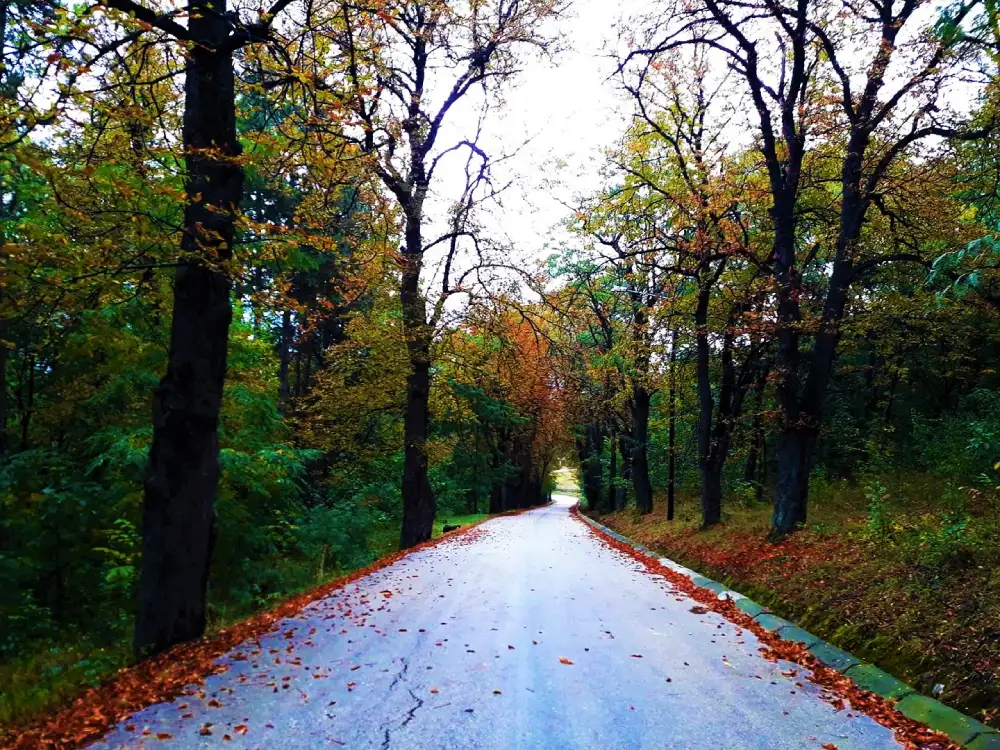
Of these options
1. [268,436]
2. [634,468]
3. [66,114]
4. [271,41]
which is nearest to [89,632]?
[268,436]

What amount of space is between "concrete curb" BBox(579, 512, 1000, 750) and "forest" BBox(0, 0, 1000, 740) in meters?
0.21

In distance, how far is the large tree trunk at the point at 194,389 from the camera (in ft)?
18.7

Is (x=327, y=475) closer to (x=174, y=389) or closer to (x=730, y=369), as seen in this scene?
(x=730, y=369)

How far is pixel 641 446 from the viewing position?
72.2 feet

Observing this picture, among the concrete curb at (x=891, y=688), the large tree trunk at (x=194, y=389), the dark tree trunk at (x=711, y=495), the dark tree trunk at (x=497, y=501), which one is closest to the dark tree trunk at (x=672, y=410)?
the dark tree trunk at (x=711, y=495)

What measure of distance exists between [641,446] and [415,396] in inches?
407

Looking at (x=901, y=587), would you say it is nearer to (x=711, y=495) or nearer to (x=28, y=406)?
(x=711, y=495)

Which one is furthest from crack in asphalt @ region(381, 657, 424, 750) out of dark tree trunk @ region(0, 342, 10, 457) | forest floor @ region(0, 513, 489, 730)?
dark tree trunk @ region(0, 342, 10, 457)

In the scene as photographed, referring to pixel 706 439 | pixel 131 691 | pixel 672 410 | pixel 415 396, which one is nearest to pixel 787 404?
pixel 706 439

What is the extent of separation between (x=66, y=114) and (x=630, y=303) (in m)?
16.0

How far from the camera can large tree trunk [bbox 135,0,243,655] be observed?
18.7 ft

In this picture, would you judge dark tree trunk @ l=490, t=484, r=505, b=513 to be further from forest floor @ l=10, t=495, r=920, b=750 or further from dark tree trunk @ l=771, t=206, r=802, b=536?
forest floor @ l=10, t=495, r=920, b=750

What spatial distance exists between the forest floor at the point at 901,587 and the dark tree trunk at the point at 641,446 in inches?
430

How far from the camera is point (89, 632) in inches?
356
